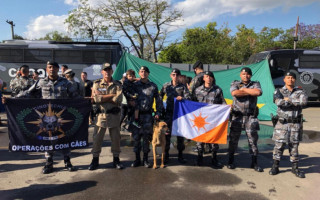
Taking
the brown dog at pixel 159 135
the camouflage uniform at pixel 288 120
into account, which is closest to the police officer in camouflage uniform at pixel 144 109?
the brown dog at pixel 159 135

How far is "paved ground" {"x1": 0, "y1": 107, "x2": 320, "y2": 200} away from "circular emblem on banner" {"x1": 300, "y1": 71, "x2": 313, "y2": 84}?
1024cm

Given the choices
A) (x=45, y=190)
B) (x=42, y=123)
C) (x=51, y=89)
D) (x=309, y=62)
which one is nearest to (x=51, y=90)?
(x=51, y=89)

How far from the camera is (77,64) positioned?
1338 cm

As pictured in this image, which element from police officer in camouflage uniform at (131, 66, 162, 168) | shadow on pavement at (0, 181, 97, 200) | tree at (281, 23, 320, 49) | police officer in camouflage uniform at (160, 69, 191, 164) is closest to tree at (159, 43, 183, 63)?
tree at (281, 23, 320, 49)

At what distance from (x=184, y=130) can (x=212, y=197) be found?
1603 mm

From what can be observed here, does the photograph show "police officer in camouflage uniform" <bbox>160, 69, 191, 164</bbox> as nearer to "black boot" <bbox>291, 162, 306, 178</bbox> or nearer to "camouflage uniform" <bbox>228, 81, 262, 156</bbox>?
"camouflage uniform" <bbox>228, 81, 262, 156</bbox>

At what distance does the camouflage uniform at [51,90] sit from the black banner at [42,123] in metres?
0.12

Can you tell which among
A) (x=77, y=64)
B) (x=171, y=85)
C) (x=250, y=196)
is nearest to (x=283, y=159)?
→ (x=250, y=196)

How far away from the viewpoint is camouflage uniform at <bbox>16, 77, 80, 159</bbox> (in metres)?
4.28

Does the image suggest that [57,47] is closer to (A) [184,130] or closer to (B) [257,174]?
(A) [184,130]

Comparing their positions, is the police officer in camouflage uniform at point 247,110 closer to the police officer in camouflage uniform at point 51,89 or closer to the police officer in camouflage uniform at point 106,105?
the police officer in camouflage uniform at point 106,105

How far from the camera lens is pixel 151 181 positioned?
3.96 metres

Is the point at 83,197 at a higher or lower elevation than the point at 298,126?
lower

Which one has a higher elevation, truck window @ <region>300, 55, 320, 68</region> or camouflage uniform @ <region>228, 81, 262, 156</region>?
truck window @ <region>300, 55, 320, 68</region>
